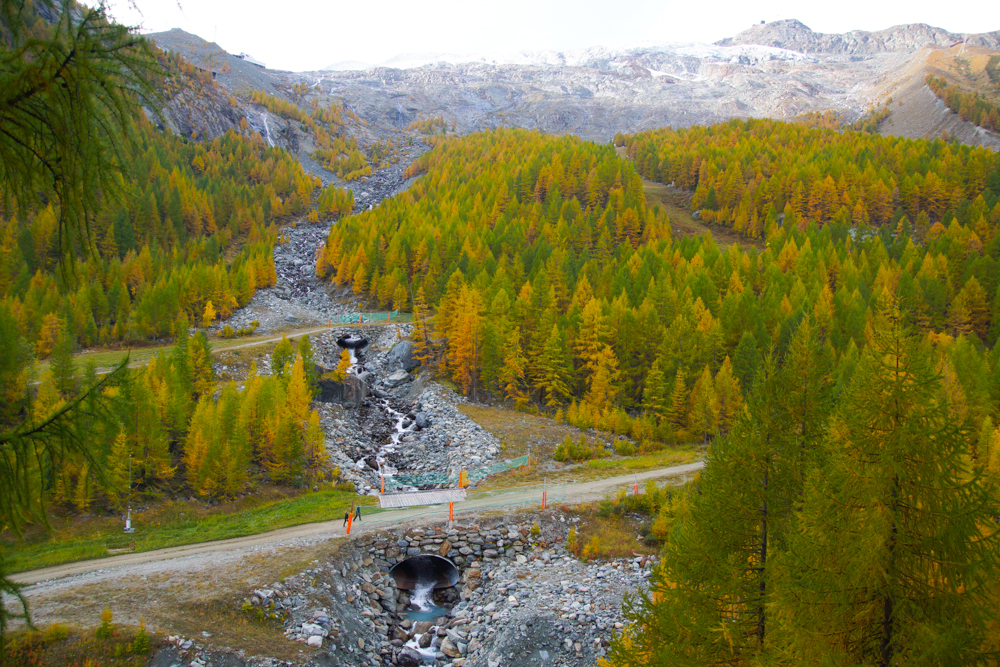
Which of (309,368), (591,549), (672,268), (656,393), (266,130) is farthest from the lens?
(266,130)

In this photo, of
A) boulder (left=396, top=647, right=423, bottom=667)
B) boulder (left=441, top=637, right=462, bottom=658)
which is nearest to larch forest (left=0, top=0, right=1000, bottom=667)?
boulder (left=441, top=637, right=462, bottom=658)

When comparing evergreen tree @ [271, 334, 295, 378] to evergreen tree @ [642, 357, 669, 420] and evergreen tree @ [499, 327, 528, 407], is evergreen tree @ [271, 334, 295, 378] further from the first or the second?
evergreen tree @ [642, 357, 669, 420]

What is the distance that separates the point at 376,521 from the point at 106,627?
10.8 m

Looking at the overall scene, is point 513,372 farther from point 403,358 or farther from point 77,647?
point 77,647

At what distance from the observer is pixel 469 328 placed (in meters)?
44.3

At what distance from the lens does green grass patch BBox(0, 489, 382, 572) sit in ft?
62.6

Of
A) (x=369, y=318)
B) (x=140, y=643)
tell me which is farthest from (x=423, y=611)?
(x=369, y=318)

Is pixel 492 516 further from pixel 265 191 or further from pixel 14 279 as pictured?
pixel 265 191

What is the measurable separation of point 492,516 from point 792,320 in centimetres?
3514

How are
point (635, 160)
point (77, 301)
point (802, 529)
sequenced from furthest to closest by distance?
point (635, 160)
point (77, 301)
point (802, 529)

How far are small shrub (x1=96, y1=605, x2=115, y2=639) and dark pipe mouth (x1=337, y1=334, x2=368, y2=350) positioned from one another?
41.3m

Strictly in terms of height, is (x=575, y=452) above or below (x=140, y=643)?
below

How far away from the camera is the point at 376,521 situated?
23.2m

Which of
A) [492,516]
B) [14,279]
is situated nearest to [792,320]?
[492,516]
